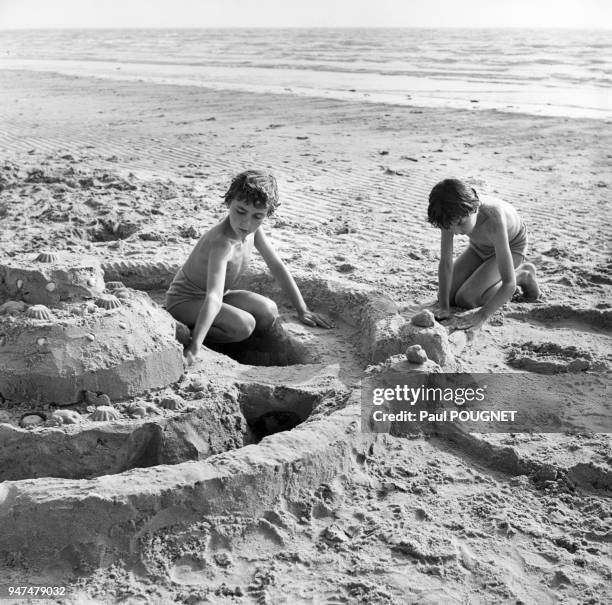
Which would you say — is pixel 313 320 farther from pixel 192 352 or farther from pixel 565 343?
pixel 565 343

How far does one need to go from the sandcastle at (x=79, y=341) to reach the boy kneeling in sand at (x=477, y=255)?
5.42 feet

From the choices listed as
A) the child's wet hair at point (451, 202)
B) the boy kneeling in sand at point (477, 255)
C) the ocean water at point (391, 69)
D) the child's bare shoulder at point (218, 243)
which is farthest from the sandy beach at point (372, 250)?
the ocean water at point (391, 69)

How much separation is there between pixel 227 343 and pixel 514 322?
173 cm

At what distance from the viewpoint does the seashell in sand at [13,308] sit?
3423 mm

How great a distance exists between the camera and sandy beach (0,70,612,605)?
2.55m

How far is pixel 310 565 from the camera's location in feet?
8.47

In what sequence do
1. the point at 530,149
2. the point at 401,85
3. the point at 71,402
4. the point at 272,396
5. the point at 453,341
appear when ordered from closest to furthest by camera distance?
the point at 71,402, the point at 272,396, the point at 453,341, the point at 530,149, the point at 401,85

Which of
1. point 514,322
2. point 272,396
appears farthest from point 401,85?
point 272,396

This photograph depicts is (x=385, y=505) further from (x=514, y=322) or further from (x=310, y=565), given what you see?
(x=514, y=322)

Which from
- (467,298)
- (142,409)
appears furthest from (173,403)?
(467,298)

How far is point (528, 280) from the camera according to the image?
15.9ft

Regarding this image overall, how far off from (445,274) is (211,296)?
1610 millimetres

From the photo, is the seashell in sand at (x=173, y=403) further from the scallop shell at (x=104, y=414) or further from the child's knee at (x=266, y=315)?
the child's knee at (x=266, y=315)

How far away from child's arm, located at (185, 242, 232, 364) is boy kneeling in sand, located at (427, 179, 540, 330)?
1183mm
